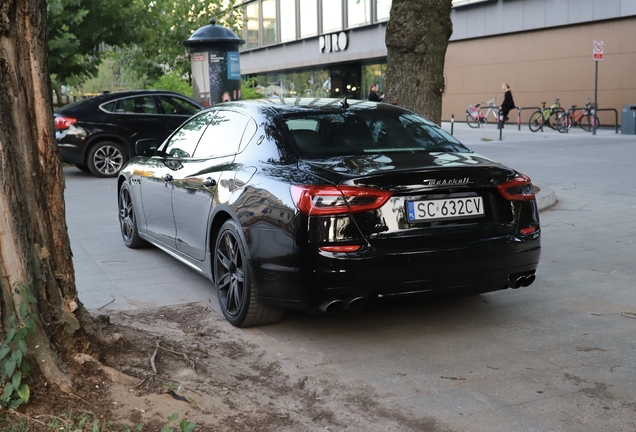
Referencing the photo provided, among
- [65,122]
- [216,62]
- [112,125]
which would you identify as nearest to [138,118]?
[112,125]

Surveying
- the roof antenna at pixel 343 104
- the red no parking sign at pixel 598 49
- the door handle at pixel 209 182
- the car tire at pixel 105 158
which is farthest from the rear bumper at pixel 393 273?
the red no parking sign at pixel 598 49

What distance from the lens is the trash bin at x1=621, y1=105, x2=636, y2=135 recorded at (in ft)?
81.7

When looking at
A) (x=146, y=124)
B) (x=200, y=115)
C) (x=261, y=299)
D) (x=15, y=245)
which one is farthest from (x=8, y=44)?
(x=146, y=124)

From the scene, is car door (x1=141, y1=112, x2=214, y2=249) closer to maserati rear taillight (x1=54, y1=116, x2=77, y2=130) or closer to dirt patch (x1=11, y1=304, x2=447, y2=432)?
dirt patch (x1=11, y1=304, x2=447, y2=432)

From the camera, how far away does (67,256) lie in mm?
4059

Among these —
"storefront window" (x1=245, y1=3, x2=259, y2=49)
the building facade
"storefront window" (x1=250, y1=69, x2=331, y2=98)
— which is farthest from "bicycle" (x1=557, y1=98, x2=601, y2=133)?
"storefront window" (x1=245, y1=3, x2=259, y2=49)

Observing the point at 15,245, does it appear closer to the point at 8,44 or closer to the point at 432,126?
the point at 8,44

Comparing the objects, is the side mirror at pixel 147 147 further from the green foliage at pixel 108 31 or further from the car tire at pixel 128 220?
the green foliage at pixel 108 31

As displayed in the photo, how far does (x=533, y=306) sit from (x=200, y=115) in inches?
120

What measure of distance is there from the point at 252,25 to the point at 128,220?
51.1m

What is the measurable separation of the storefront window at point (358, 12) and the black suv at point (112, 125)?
29.6 metres

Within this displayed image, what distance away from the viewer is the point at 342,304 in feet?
15.7

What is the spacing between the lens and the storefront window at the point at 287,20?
52.0 metres

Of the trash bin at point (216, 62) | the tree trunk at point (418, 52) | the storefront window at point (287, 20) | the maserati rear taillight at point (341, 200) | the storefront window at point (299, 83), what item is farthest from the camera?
the storefront window at point (287, 20)
